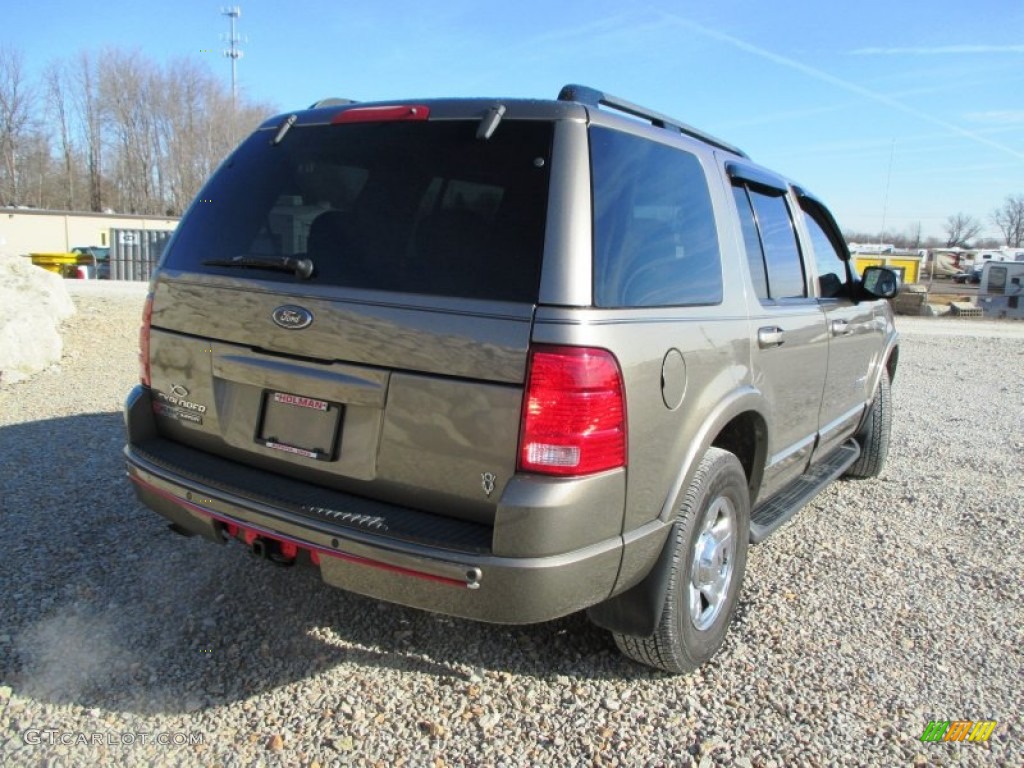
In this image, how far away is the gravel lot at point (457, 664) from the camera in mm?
2479

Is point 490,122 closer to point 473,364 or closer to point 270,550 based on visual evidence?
point 473,364

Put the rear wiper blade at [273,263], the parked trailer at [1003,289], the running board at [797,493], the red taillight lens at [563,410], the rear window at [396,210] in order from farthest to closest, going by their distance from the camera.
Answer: the parked trailer at [1003,289], the running board at [797,493], the rear wiper blade at [273,263], the rear window at [396,210], the red taillight lens at [563,410]

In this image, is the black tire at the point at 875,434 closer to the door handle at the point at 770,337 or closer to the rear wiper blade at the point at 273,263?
the door handle at the point at 770,337

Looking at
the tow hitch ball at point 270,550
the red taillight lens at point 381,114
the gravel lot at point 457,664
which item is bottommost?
the gravel lot at point 457,664

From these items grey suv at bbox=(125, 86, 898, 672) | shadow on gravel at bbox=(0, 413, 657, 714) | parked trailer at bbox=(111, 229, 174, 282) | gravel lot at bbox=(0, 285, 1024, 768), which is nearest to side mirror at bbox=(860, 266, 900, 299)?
gravel lot at bbox=(0, 285, 1024, 768)

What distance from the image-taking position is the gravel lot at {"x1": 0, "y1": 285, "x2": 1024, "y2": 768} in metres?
2.48

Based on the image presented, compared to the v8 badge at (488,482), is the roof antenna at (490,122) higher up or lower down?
higher up

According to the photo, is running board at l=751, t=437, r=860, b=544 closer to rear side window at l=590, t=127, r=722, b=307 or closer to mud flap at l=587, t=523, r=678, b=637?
mud flap at l=587, t=523, r=678, b=637

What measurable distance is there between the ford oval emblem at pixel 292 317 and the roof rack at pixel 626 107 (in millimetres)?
1105

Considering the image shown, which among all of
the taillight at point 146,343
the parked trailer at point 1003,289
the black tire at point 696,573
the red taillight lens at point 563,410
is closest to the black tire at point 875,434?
the black tire at point 696,573

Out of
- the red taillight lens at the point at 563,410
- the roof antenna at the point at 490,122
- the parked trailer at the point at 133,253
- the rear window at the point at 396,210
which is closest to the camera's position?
the red taillight lens at the point at 563,410

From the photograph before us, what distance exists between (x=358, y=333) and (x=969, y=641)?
2.86m

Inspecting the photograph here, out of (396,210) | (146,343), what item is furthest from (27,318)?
(396,210)

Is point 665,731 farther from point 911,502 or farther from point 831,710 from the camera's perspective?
point 911,502
